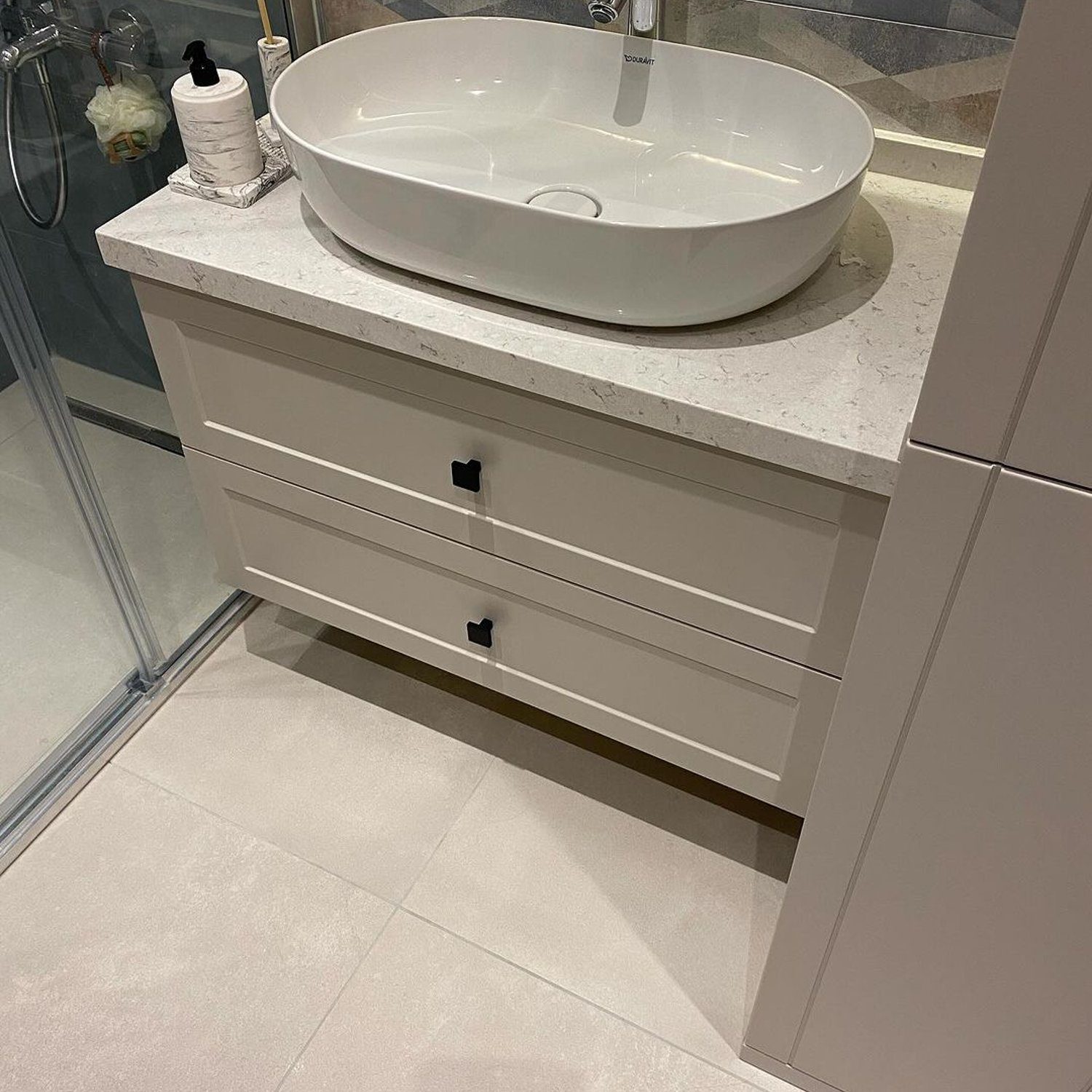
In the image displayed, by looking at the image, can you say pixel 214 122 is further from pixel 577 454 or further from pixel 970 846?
pixel 970 846

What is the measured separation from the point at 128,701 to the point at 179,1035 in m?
0.55

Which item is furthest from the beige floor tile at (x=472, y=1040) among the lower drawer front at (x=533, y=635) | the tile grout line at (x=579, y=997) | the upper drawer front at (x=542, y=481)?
the upper drawer front at (x=542, y=481)

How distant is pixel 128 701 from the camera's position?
5.71ft

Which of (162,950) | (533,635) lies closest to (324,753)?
(162,950)

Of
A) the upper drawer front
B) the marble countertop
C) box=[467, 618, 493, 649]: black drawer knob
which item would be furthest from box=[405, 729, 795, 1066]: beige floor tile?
the marble countertop

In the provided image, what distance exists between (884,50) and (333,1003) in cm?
132

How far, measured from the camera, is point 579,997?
1413 millimetres

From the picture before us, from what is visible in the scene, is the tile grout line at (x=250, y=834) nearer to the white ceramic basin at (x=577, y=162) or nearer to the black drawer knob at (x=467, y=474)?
the black drawer knob at (x=467, y=474)

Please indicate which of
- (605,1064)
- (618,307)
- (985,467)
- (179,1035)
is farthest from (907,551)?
(179,1035)

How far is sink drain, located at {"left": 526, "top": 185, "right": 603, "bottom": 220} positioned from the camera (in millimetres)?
1240

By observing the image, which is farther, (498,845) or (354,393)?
(498,845)

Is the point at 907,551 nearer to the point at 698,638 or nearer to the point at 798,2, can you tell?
the point at 698,638

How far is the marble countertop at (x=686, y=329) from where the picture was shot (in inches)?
39.8

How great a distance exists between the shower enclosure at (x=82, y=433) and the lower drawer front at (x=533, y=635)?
0.24 meters
